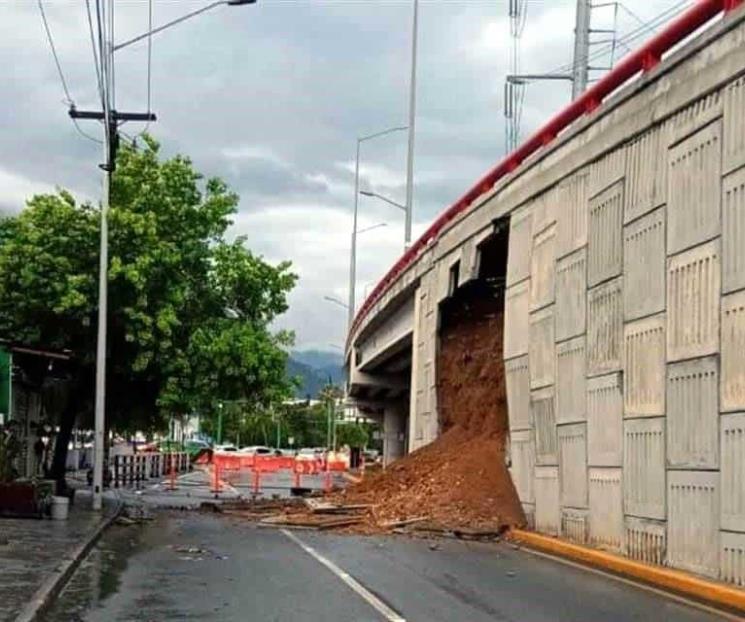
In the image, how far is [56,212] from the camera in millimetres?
32719

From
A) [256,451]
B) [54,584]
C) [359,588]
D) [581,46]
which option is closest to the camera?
[54,584]

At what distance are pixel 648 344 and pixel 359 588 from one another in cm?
511

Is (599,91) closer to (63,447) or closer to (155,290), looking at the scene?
(155,290)

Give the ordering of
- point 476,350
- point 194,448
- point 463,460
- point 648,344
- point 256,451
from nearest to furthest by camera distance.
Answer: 1. point 648,344
2. point 463,460
3. point 476,350
4. point 256,451
5. point 194,448

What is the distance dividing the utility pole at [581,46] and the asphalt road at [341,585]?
9486mm

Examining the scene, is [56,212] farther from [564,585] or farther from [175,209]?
[564,585]

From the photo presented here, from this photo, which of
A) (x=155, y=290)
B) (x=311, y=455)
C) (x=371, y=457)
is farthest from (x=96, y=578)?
(x=371, y=457)

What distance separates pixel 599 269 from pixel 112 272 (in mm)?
14761

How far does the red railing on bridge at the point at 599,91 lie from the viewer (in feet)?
54.1

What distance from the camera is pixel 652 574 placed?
16.1 m

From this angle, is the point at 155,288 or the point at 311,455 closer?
the point at 155,288

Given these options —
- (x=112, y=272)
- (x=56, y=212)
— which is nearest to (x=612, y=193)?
(x=112, y=272)

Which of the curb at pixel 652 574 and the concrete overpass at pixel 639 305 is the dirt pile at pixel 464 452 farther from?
the curb at pixel 652 574

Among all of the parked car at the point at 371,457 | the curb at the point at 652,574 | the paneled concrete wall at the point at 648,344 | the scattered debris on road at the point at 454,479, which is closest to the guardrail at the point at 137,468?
the scattered debris on road at the point at 454,479
